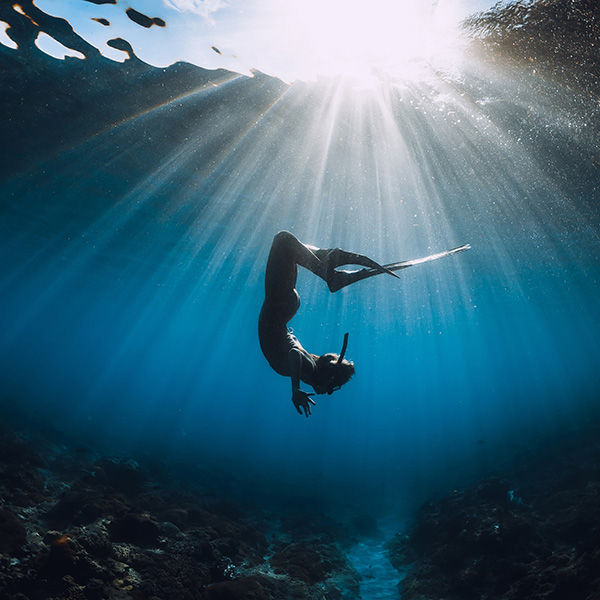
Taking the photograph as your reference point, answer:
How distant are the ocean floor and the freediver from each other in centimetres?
467

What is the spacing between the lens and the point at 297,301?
4.80m

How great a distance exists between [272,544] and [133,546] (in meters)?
5.80

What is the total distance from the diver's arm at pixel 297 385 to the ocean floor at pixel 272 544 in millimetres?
4587

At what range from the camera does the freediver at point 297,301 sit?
12.9ft

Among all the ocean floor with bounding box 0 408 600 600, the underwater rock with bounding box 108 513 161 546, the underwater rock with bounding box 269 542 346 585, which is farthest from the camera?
the underwater rock with bounding box 269 542 346 585

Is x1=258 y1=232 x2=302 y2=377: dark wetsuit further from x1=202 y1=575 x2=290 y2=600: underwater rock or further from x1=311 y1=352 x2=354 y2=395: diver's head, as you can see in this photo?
x1=202 y1=575 x2=290 y2=600: underwater rock

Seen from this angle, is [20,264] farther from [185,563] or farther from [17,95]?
[185,563]

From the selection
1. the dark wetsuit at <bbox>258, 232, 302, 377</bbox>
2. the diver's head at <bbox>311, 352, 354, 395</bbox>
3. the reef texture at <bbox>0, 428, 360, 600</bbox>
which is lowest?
the reef texture at <bbox>0, 428, 360, 600</bbox>

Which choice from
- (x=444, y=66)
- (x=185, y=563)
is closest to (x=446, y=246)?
(x=444, y=66)

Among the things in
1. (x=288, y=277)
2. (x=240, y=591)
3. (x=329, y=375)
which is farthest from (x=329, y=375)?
(x=240, y=591)

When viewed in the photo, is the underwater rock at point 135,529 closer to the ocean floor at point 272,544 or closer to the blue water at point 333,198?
the ocean floor at point 272,544

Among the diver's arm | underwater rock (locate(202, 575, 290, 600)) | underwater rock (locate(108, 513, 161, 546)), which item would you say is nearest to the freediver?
the diver's arm

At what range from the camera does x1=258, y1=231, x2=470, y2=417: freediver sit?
394 centimetres

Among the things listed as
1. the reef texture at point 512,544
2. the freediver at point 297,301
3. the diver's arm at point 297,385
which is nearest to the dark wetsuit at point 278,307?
the freediver at point 297,301
